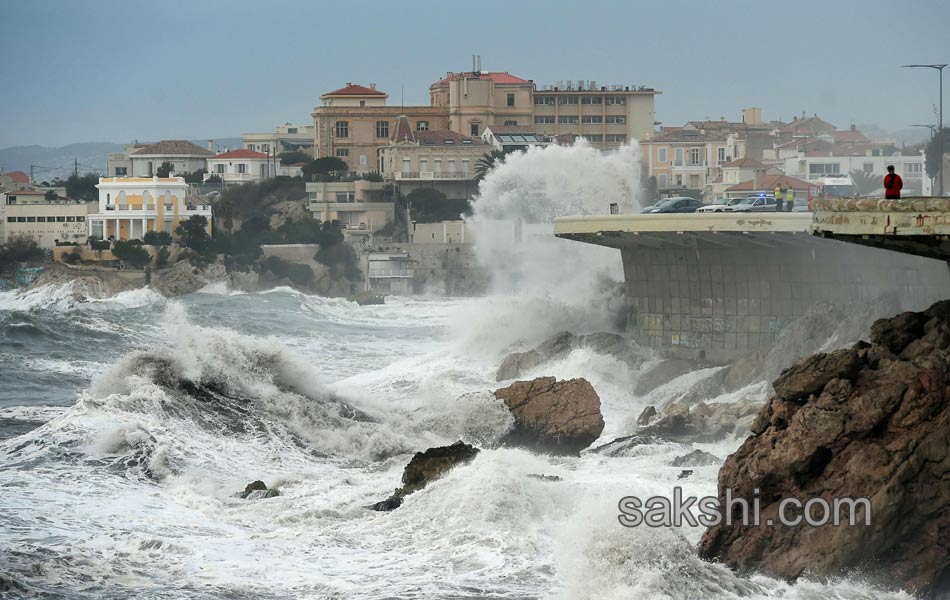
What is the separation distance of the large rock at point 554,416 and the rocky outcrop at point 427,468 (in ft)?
11.5

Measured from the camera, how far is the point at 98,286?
271 ft

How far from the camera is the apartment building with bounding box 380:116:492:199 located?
331 ft

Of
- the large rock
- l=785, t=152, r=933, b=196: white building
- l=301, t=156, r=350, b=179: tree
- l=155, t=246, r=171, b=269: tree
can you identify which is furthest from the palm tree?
the large rock

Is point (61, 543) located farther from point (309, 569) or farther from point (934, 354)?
point (934, 354)

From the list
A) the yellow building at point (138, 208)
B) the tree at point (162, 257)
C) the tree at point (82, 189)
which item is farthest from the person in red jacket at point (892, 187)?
the tree at point (82, 189)

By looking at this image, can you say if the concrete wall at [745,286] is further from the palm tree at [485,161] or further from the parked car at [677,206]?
the palm tree at [485,161]

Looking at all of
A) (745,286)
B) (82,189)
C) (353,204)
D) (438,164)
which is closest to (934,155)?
(745,286)

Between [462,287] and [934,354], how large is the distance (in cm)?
7455

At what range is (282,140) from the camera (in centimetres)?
13900

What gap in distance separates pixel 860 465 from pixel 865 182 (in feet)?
196

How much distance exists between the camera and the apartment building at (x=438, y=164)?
10100 cm

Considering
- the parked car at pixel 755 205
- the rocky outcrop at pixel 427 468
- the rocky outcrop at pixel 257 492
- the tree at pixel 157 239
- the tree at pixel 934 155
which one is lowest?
the rocky outcrop at pixel 257 492

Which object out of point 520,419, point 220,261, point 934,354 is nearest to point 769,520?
point 934,354

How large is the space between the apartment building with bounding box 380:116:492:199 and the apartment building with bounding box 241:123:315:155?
33.0 metres
